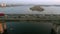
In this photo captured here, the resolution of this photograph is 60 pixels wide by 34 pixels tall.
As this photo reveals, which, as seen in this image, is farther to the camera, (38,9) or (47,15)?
(38,9)

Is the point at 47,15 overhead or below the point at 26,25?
overhead

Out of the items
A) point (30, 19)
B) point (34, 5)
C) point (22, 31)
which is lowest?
point (22, 31)

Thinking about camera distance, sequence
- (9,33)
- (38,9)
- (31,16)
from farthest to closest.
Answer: (9,33) < (38,9) < (31,16)

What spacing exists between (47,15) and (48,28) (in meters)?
0.83

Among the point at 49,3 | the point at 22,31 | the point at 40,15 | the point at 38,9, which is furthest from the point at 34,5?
the point at 22,31

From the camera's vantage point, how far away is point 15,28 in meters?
2.75

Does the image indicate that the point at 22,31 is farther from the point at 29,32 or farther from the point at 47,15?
the point at 47,15

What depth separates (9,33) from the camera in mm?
2453

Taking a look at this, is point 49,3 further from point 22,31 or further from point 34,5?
point 22,31

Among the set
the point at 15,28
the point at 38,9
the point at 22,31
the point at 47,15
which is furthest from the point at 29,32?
the point at 47,15

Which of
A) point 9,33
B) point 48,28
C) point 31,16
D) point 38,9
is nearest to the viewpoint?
point 31,16

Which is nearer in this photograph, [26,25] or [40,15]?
[40,15]

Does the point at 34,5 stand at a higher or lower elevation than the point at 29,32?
higher

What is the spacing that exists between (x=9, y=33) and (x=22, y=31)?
1.00 ft
